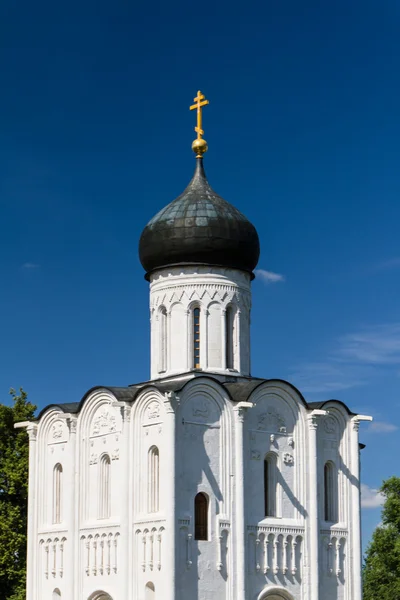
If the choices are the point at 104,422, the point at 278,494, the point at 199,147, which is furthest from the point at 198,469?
the point at 199,147

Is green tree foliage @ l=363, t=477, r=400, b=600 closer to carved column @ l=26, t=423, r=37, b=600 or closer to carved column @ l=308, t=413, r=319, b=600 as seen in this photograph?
carved column @ l=308, t=413, r=319, b=600

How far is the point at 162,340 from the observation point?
2953cm

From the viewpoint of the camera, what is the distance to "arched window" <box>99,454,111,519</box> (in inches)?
1120

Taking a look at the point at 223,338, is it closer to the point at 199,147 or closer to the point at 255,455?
the point at 255,455

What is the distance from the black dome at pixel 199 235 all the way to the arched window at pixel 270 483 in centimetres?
444

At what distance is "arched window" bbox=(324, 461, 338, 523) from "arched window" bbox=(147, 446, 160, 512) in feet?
14.0

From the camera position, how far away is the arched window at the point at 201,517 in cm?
2686

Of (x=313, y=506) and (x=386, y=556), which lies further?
(x=386, y=556)

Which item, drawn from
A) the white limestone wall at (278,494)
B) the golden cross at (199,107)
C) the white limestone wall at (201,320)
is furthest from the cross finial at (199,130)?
the white limestone wall at (278,494)

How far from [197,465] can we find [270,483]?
83.6 inches

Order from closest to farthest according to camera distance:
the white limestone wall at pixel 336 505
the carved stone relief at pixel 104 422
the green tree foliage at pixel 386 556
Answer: the carved stone relief at pixel 104 422, the white limestone wall at pixel 336 505, the green tree foliage at pixel 386 556

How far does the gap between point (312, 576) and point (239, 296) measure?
635cm

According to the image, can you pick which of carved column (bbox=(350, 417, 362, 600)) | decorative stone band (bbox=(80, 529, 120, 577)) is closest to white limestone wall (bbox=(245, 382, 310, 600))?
carved column (bbox=(350, 417, 362, 600))

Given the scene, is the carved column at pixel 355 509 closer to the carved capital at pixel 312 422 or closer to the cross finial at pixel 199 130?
the carved capital at pixel 312 422
